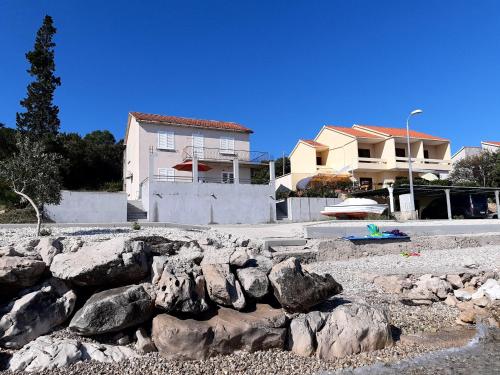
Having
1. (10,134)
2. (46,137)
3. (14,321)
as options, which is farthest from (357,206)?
(10,134)

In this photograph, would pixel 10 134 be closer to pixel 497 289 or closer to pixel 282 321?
pixel 282 321

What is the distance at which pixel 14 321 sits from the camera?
5.82 meters

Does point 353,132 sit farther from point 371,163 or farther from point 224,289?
point 224,289

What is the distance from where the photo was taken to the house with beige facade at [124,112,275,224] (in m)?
22.4

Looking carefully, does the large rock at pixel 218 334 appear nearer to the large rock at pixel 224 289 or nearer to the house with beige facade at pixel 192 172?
the large rock at pixel 224 289

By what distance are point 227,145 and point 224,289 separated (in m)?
25.3

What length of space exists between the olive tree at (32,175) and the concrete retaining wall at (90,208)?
6478mm

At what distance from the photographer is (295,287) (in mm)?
6652

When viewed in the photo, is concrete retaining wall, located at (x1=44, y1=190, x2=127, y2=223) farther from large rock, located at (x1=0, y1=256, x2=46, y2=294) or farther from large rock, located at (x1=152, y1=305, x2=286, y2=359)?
large rock, located at (x1=152, y1=305, x2=286, y2=359)

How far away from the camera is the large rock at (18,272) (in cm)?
623

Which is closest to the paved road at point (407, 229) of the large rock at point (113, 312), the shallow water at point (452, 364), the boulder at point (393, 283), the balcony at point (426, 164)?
the boulder at point (393, 283)

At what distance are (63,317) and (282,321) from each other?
3.62 metres

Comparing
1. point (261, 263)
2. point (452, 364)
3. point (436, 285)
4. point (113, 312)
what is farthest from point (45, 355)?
point (436, 285)

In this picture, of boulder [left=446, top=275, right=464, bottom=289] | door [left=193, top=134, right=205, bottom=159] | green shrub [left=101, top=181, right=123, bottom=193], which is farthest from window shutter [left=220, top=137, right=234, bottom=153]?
boulder [left=446, top=275, right=464, bottom=289]
